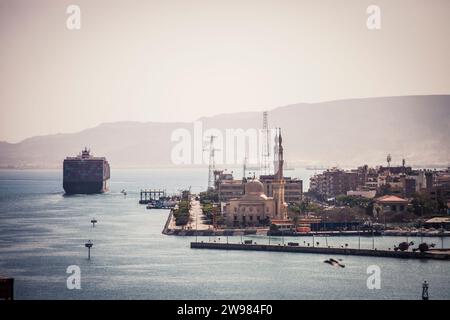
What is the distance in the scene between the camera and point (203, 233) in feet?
128

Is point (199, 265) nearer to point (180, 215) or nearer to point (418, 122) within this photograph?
point (180, 215)

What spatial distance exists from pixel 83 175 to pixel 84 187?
1363 mm

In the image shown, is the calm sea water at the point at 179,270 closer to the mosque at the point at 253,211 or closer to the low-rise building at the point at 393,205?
the mosque at the point at 253,211

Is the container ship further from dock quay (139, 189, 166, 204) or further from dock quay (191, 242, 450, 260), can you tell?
dock quay (191, 242, 450, 260)

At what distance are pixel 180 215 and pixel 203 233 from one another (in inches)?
207

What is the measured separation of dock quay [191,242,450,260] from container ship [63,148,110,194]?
54.1 m

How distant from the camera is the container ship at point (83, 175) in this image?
87.0 meters

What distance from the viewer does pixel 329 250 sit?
3219 cm

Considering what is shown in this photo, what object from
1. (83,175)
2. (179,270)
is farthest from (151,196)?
(179,270)

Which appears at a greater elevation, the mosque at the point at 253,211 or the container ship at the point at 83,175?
the container ship at the point at 83,175

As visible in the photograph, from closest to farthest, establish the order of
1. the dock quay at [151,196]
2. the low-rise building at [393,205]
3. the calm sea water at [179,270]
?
the calm sea water at [179,270], the low-rise building at [393,205], the dock quay at [151,196]

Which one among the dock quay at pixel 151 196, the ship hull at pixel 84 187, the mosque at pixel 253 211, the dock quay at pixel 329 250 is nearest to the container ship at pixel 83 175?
the ship hull at pixel 84 187

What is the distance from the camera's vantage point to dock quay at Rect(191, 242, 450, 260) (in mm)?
30578
